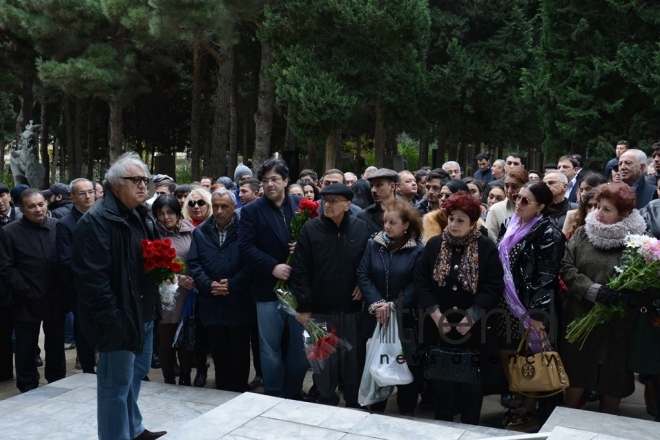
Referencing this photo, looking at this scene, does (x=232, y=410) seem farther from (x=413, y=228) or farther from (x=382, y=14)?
(x=382, y=14)

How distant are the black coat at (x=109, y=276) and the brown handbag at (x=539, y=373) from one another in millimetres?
2741

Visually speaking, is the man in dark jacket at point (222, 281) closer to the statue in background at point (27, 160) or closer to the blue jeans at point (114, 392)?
the blue jeans at point (114, 392)

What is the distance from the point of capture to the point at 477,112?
25828 millimetres

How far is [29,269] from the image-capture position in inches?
249

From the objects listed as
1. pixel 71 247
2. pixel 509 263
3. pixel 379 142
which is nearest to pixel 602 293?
pixel 509 263

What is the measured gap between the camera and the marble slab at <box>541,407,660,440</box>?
190 inches

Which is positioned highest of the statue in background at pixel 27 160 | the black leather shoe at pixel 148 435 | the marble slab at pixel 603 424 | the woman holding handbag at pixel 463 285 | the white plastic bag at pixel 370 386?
the statue in background at pixel 27 160

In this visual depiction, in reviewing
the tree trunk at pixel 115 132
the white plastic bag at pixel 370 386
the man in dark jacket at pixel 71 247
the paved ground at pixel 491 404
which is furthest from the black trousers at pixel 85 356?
the tree trunk at pixel 115 132

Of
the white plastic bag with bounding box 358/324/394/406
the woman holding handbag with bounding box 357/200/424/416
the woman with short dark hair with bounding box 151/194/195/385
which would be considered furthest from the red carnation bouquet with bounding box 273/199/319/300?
the woman with short dark hair with bounding box 151/194/195/385

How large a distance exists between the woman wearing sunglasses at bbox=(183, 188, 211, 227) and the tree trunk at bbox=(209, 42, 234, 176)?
15.8 metres

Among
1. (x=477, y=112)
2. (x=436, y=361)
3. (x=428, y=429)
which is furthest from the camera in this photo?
(x=477, y=112)

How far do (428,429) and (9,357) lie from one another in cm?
443

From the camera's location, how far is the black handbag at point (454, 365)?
5.16m

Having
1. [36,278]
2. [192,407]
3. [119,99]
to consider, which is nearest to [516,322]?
[192,407]
